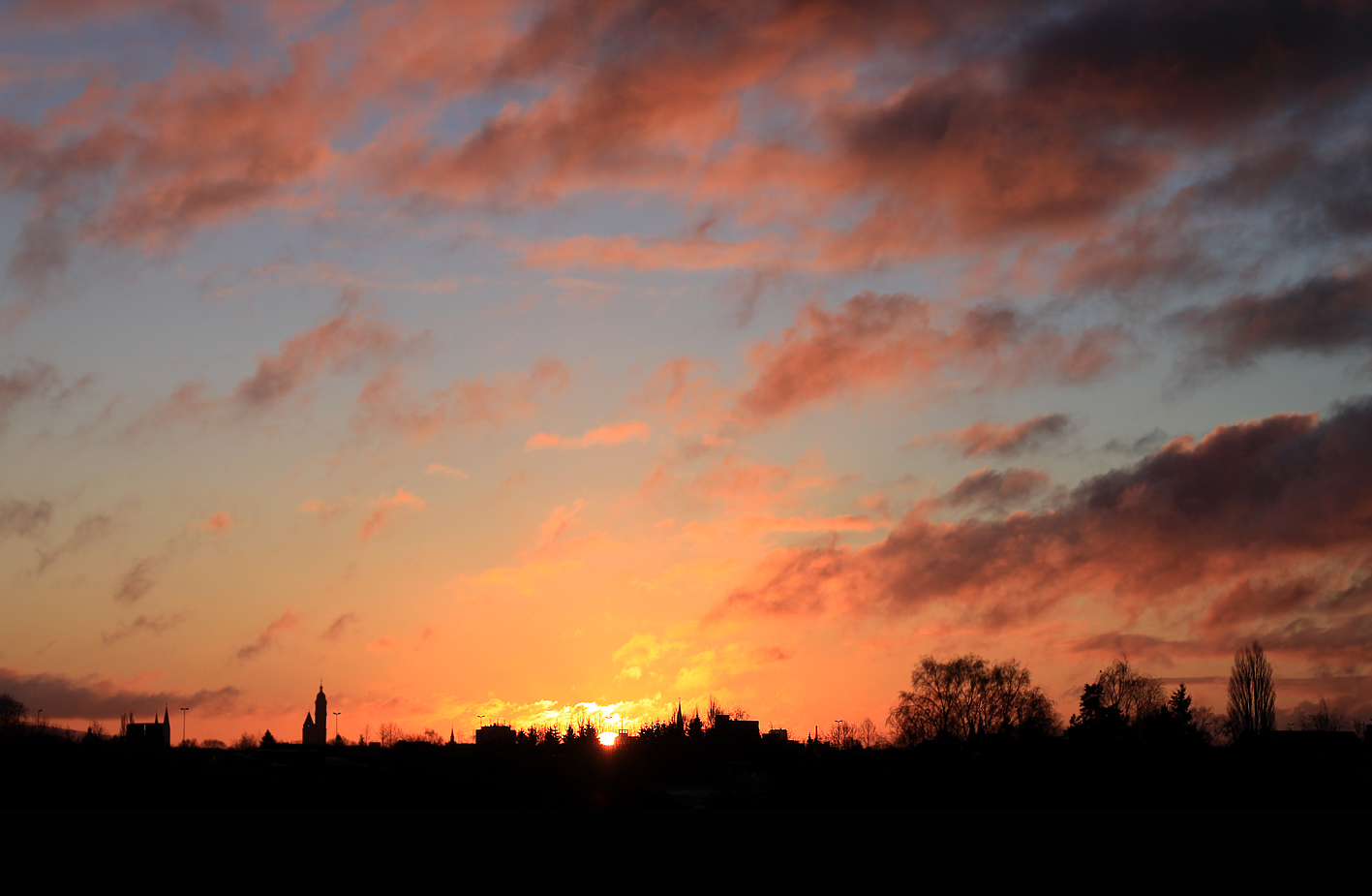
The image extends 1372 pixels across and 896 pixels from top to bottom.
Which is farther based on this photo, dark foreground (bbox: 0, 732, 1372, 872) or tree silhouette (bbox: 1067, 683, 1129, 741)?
tree silhouette (bbox: 1067, 683, 1129, 741)

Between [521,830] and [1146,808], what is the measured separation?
62644mm

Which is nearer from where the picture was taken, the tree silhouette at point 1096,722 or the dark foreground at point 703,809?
the dark foreground at point 703,809

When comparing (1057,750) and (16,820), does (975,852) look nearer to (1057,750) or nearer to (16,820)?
(1057,750)

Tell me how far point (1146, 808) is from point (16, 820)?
105 m

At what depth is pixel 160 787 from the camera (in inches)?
5384

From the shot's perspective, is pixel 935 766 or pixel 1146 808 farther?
pixel 935 766

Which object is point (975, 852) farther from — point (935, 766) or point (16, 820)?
point (16, 820)

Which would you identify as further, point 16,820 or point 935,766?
point 935,766

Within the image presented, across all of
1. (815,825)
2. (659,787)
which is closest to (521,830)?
(815,825)

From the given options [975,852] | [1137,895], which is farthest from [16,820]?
[1137,895]

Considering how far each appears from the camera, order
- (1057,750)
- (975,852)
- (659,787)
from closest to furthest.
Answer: (975,852), (1057,750), (659,787)

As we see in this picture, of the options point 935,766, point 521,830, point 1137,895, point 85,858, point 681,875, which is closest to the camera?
point 1137,895

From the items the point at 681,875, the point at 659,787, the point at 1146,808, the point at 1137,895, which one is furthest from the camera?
the point at 659,787

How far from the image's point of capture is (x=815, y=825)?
11888cm
